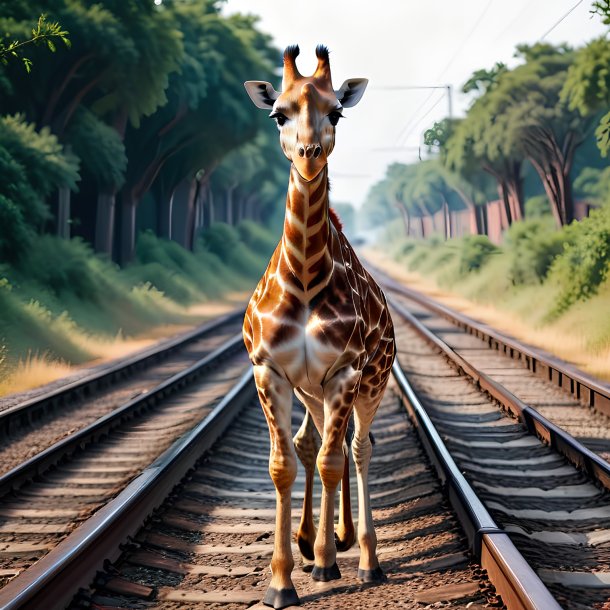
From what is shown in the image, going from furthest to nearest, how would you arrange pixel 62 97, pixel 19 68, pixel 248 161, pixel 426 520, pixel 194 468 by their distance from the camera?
pixel 248 161 < pixel 62 97 < pixel 19 68 < pixel 194 468 < pixel 426 520

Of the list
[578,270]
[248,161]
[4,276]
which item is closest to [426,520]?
[4,276]

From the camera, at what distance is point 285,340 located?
465 centimetres

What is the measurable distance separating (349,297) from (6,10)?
698 inches

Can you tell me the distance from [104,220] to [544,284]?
1431 centimetres

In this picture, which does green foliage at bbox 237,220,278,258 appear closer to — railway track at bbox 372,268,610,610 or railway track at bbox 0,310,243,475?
railway track at bbox 0,310,243,475

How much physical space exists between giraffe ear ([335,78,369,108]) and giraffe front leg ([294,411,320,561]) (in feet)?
6.92

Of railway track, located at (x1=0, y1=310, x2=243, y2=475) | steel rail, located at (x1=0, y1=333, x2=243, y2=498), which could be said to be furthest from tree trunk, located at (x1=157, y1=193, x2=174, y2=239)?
steel rail, located at (x1=0, y1=333, x2=243, y2=498)

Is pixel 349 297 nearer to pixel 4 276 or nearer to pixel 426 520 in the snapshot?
pixel 426 520

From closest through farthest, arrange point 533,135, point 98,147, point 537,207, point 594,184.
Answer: point 594,184
point 98,147
point 533,135
point 537,207

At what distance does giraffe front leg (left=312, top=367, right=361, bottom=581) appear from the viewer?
15.4ft

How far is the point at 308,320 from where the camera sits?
15.4ft

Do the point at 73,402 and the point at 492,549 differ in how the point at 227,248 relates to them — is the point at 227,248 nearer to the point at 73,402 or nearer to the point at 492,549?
the point at 73,402

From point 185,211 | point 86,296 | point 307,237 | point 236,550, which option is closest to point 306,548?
point 236,550

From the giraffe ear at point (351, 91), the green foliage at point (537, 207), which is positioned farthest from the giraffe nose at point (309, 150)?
the green foliage at point (537, 207)
